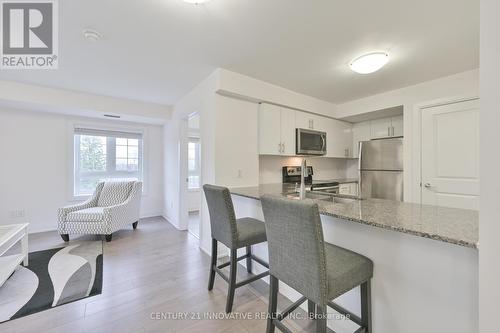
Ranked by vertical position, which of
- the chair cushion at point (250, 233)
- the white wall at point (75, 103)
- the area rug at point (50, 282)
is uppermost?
the white wall at point (75, 103)

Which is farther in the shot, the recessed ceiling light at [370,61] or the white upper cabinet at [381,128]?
the white upper cabinet at [381,128]

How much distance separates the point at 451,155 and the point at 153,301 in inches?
150

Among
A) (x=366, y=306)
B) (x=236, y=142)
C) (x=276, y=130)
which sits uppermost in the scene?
(x=276, y=130)

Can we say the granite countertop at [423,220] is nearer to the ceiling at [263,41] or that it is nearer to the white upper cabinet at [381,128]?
the ceiling at [263,41]

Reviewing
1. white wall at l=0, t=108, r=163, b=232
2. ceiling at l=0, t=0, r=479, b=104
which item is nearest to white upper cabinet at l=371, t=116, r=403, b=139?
ceiling at l=0, t=0, r=479, b=104

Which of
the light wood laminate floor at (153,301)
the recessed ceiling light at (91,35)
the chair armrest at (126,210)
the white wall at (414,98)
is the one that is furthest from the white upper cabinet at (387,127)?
the chair armrest at (126,210)

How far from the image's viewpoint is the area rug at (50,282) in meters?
1.74

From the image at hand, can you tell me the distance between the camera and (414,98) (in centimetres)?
305

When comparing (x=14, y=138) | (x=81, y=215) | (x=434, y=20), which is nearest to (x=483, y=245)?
(x=434, y=20)

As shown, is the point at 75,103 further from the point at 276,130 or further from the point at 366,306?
the point at 366,306

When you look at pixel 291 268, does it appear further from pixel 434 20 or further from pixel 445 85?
pixel 445 85

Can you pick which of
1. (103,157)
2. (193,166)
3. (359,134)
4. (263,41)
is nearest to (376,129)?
(359,134)

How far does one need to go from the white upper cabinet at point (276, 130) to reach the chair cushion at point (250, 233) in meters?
1.33

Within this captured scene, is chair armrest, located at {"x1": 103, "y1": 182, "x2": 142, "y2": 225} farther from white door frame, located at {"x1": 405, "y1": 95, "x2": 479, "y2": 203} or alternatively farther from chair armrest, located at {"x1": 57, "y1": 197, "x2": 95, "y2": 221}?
white door frame, located at {"x1": 405, "y1": 95, "x2": 479, "y2": 203}
